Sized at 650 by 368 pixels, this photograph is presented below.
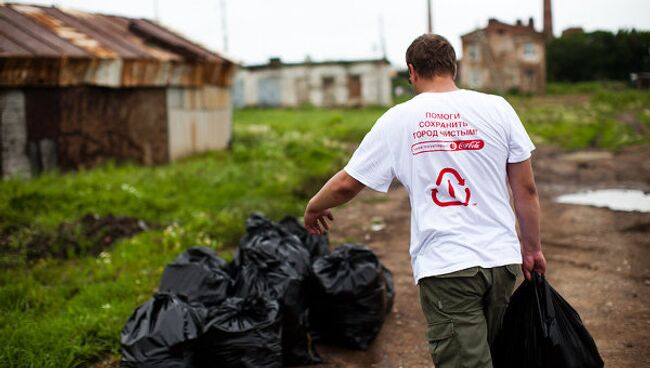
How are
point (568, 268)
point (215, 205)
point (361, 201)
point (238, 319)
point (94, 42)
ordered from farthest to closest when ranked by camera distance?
point (94, 42) → point (361, 201) → point (215, 205) → point (568, 268) → point (238, 319)

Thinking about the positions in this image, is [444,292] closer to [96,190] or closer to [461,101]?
[461,101]

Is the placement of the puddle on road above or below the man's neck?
below

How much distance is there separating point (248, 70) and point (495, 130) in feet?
112

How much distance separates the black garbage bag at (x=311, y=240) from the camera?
4902mm

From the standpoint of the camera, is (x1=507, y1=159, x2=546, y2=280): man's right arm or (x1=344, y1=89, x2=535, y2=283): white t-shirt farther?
(x1=507, y1=159, x2=546, y2=280): man's right arm

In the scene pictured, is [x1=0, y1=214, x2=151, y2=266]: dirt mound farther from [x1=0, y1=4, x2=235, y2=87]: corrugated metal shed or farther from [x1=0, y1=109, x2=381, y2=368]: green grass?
[x1=0, y1=4, x2=235, y2=87]: corrugated metal shed

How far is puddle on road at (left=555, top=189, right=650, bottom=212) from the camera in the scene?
8023mm

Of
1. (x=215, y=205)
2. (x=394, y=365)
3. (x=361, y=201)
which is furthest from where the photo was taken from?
(x=361, y=201)

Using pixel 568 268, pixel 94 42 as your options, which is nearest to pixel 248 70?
pixel 94 42

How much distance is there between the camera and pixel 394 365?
3.96 metres

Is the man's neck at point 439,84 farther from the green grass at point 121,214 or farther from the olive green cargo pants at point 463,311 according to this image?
the green grass at point 121,214

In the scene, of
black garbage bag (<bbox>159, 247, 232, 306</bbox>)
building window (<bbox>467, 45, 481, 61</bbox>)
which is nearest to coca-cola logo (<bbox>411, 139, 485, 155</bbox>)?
black garbage bag (<bbox>159, 247, 232, 306</bbox>)

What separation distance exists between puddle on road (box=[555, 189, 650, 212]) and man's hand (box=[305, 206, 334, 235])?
622cm

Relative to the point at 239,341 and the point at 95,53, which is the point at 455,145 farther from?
the point at 95,53
